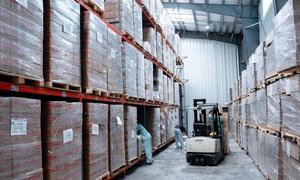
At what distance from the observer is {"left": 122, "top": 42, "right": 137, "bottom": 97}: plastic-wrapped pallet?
672 centimetres

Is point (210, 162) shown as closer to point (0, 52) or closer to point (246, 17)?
point (0, 52)

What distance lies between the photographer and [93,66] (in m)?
4.98

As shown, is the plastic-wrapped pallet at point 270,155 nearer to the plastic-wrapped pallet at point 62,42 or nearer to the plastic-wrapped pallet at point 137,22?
the plastic-wrapped pallet at point 62,42

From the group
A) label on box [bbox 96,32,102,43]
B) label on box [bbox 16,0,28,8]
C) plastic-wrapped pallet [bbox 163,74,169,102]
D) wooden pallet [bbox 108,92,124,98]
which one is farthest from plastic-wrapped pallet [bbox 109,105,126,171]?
plastic-wrapped pallet [bbox 163,74,169,102]

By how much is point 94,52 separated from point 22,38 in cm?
189

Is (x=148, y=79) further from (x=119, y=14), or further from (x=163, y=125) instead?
(x=163, y=125)

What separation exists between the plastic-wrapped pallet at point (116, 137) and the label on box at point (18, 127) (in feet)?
8.80

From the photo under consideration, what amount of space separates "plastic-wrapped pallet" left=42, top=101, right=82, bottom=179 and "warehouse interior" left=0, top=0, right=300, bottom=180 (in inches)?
0.5

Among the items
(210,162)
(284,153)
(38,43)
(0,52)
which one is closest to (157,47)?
(210,162)

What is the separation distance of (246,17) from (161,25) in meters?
5.05

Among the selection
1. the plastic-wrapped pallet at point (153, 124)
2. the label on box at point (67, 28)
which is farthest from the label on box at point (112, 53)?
the plastic-wrapped pallet at point (153, 124)

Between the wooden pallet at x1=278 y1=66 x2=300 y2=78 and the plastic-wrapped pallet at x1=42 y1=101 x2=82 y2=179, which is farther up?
the wooden pallet at x1=278 y1=66 x2=300 y2=78

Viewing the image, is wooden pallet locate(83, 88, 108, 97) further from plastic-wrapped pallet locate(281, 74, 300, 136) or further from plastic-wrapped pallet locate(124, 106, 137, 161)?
plastic-wrapped pallet locate(281, 74, 300, 136)

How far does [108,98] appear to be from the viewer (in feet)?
19.2
